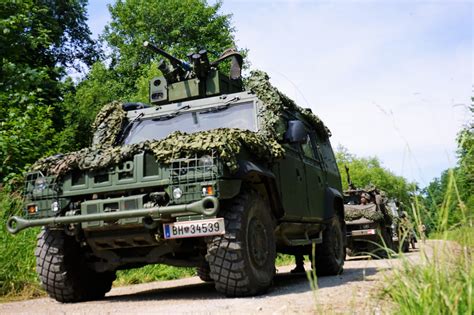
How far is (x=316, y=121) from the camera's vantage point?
28.2ft

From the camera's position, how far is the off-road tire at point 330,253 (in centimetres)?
783

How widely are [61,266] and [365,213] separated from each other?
970 centimetres

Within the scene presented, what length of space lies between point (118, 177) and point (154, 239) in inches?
24.5

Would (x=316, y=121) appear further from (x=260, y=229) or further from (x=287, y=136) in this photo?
(x=260, y=229)

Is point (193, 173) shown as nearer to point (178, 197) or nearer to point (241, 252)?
point (178, 197)

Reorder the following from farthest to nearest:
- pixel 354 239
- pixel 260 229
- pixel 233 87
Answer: pixel 354 239 < pixel 233 87 < pixel 260 229

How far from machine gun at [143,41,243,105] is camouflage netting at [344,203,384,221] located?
7334mm

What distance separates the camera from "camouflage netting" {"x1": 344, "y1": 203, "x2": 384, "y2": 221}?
46.1 ft

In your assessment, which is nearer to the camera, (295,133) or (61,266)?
(61,266)

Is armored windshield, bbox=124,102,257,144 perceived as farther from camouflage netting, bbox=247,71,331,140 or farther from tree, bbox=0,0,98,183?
tree, bbox=0,0,98,183

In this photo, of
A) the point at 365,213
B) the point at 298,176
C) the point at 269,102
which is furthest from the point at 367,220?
the point at 269,102

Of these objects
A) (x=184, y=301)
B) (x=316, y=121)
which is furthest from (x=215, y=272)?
(x=316, y=121)

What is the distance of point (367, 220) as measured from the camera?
1408 cm

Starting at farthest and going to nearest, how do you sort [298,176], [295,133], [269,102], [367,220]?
1. [367,220]
2. [298,176]
3. [269,102]
4. [295,133]
